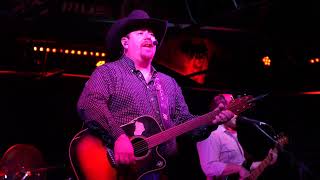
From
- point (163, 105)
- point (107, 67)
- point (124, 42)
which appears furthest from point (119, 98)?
point (124, 42)

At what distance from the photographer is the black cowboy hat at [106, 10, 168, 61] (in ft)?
16.4

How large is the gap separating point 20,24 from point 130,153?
5690mm

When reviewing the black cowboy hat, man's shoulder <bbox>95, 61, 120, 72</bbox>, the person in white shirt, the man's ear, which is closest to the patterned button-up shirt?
man's shoulder <bbox>95, 61, 120, 72</bbox>

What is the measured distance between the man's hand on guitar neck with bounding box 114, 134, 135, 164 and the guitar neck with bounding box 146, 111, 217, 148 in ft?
0.92

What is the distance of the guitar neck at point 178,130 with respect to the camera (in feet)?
13.6

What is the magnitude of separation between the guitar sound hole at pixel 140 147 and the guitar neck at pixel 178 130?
4cm

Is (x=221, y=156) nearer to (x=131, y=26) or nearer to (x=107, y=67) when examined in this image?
(x=131, y=26)

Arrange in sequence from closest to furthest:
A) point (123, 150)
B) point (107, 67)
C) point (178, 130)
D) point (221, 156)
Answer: point (123, 150) → point (178, 130) → point (107, 67) → point (221, 156)

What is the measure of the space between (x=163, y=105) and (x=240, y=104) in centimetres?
77

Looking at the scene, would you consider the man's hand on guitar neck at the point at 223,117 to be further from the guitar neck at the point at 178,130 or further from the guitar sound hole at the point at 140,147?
the guitar sound hole at the point at 140,147

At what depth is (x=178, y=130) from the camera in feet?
14.3

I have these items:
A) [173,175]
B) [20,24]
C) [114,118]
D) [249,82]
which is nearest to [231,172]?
[173,175]

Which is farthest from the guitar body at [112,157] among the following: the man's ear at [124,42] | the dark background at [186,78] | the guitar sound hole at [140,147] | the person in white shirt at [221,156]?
the dark background at [186,78]

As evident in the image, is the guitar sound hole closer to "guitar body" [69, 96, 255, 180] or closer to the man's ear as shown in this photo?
"guitar body" [69, 96, 255, 180]
